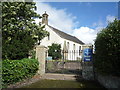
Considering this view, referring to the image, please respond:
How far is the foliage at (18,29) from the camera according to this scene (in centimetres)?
758

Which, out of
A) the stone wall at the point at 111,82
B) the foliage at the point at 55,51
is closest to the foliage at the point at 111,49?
the stone wall at the point at 111,82

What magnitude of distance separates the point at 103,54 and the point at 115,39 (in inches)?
41.5

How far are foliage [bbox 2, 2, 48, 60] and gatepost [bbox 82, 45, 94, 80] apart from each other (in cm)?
398

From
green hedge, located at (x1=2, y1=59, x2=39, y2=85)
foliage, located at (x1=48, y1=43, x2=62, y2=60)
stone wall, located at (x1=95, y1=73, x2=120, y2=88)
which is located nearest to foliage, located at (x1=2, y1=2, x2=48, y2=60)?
green hedge, located at (x1=2, y1=59, x2=39, y2=85)

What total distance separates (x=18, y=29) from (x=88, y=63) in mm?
6777

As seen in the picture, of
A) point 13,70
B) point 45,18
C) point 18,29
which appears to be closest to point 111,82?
point 13,70

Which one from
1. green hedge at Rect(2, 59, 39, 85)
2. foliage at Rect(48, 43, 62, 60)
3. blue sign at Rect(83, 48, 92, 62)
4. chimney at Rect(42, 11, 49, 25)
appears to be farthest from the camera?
chimney at Rect(42, 11, 49, 25)

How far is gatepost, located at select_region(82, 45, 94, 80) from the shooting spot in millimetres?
8539

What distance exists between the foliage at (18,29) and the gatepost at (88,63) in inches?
157

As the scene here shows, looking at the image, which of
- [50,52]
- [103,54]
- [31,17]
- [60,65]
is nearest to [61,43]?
[50,52]

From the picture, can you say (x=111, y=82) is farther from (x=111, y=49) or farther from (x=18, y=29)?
(x=18, y=29)

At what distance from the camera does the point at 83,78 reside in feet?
28.6

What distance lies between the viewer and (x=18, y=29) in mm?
10602

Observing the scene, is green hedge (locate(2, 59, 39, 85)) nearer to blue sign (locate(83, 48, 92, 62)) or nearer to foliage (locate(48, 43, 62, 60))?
blue sign (locate(83, 48, 92, 62))
